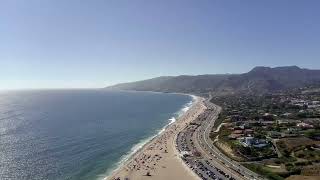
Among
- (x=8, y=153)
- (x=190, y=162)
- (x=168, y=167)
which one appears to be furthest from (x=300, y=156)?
(x=8, y=153)

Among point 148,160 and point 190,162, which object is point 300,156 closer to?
point 190,162

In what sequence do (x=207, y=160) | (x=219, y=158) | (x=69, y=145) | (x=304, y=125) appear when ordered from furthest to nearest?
1. (x=304, y=125)
2. (x=69, y=145)
3. (x=219, y=158)
4. (x=207, y=160)

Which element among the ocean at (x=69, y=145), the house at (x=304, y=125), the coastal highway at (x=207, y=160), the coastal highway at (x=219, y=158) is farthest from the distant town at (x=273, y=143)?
the ocean at (x=69, y=145)

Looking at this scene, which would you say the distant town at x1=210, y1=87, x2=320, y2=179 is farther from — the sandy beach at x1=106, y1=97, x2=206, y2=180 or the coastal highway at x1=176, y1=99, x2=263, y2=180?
the sandy beach at x1=106, y1=97, x2=206, y2=180

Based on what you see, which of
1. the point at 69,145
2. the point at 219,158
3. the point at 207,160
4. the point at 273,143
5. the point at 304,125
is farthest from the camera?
the point at 304,125

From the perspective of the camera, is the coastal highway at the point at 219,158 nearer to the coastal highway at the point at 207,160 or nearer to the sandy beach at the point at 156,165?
the coastal highway at the point at 207,160

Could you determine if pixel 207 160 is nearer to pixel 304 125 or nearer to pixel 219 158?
pixel 219 158

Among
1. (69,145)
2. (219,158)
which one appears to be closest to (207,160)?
(219,158)

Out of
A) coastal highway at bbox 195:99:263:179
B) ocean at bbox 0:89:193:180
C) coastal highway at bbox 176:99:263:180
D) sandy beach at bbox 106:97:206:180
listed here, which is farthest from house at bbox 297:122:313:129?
ocean at bbox 0:89:193:180

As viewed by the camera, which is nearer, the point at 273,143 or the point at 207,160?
the point at 207,160
